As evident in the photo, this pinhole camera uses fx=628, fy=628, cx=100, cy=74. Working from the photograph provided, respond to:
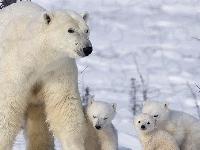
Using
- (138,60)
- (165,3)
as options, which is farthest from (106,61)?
(165,3)

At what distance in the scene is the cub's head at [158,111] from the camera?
678 centimetres

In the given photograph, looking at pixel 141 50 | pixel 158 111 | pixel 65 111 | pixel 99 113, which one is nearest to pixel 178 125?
pixel 158 111

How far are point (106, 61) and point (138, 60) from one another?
3.07 ft

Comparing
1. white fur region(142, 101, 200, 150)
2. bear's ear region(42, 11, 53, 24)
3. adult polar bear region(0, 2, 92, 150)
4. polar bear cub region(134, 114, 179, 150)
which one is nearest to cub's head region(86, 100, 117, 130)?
adult polar bear region(0, 2, 92, 150)

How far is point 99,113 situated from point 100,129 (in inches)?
7.2

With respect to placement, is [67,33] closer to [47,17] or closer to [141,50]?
[47,17]

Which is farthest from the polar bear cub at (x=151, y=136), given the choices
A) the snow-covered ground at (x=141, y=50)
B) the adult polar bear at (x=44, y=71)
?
the snow-covered ground at (x=141, y=50)

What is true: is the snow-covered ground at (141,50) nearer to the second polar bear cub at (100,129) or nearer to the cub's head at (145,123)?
the second polar bear cub at (100,129)

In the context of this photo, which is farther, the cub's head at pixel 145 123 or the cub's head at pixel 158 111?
the cub's head at pixel 158 111

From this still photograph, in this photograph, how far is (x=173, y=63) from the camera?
17.8 meters

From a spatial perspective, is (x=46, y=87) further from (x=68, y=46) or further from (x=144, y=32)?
(x=144, y=32)

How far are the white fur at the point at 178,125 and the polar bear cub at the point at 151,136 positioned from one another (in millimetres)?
199

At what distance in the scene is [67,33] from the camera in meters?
5.61

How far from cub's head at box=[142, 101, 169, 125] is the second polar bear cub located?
39 centimetres
